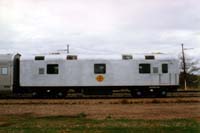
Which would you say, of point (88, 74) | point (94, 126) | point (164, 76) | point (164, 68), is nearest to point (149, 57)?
point (164, 68)

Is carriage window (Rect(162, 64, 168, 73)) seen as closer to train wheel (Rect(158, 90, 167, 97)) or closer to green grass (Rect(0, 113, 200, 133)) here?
train wheel (Rect(158, 90, 167, 97))

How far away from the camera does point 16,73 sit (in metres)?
25.7

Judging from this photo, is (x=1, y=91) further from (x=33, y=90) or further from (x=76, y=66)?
(x=76, y=66)

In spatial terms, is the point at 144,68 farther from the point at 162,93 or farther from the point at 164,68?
the point at 162,93

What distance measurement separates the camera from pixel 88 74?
995 inches

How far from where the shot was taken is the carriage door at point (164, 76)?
83.6 ft

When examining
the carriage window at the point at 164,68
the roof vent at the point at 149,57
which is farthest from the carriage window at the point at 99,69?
the carriage window at the point at 164,68

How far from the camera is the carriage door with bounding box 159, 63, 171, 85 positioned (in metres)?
25.5

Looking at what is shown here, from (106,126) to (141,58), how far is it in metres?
14.3

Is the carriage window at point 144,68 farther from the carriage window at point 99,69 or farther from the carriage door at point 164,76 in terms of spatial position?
the carriage window at point 99,69

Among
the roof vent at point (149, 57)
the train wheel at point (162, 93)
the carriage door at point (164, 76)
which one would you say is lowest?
the train wheel at point (162, 93)

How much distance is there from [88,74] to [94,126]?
44.8ft

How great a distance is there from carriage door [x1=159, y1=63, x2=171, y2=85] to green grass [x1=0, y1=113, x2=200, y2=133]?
12.4 meters

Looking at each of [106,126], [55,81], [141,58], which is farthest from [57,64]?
[106,126]
